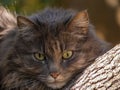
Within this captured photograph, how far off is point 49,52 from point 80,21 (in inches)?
14.4

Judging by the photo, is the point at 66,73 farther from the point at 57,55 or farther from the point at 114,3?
the point at 114,3

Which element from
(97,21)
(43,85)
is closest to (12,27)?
(43,85)

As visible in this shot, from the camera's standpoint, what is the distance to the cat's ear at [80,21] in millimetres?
3629

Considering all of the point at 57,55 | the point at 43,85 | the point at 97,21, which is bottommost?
the point at 97,21

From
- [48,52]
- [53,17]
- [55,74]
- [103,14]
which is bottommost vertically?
[103,14]

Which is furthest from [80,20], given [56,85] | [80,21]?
[56,85]

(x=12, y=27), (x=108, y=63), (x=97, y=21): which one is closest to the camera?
(x=108, y=63)

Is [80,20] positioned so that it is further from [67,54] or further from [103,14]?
[103,14]

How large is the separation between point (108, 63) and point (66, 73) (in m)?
0.47

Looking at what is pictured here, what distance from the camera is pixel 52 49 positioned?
3.58m

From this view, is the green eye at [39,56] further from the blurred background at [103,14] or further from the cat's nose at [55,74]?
the blurred background at [103,14]

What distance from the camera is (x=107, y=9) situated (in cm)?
736

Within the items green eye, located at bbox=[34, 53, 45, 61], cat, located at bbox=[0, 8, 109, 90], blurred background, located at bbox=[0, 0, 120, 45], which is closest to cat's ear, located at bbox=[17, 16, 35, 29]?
cat, located at bbox=[0, 8, 109, 90]

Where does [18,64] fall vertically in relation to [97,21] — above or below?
above
